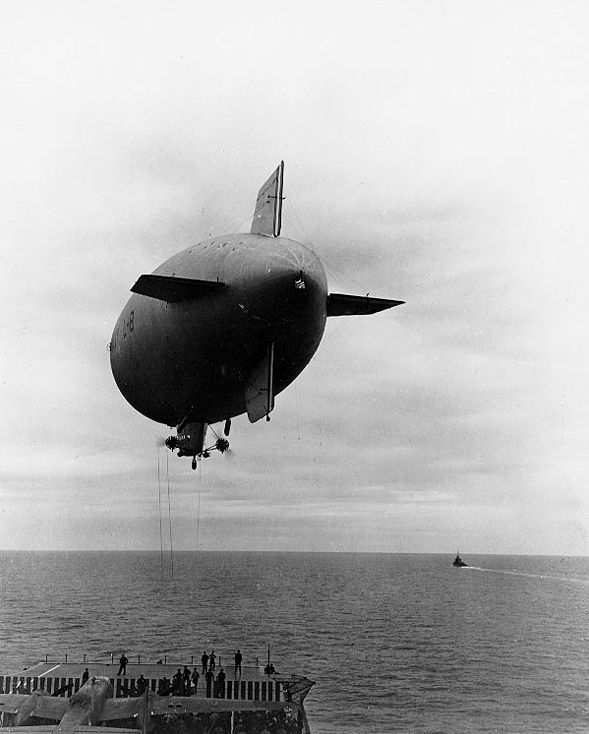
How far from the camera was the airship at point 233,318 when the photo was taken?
16.6 m

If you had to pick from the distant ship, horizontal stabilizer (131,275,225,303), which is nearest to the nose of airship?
horizontal stabilizer (131,275,225,303)

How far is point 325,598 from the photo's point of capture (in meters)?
136

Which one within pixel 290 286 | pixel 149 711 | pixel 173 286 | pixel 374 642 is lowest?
pixel 374 642

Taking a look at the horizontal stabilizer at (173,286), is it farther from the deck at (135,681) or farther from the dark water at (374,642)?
the dark water at (374,642)

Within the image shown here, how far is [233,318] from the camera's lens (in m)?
17.2

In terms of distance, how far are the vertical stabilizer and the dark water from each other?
39.8 m

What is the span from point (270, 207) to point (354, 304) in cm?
388

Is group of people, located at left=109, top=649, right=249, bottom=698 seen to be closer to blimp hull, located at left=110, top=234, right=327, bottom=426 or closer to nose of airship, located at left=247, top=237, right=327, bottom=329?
blimp hull, located at left=110, top=234, right=327, bottom=426

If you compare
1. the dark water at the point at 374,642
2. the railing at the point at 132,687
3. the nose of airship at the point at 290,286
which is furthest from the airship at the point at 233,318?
the dark water at the point at 374,642

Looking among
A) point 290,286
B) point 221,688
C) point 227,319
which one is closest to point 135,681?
point 221,688

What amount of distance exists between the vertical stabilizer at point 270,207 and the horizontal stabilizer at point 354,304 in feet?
8.80

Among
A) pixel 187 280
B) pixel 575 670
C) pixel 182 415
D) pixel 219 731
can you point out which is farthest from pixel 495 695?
pixel 187 280

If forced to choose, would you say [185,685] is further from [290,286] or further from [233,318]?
[290,286]

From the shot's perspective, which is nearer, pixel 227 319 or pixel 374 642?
pixel 227 319
